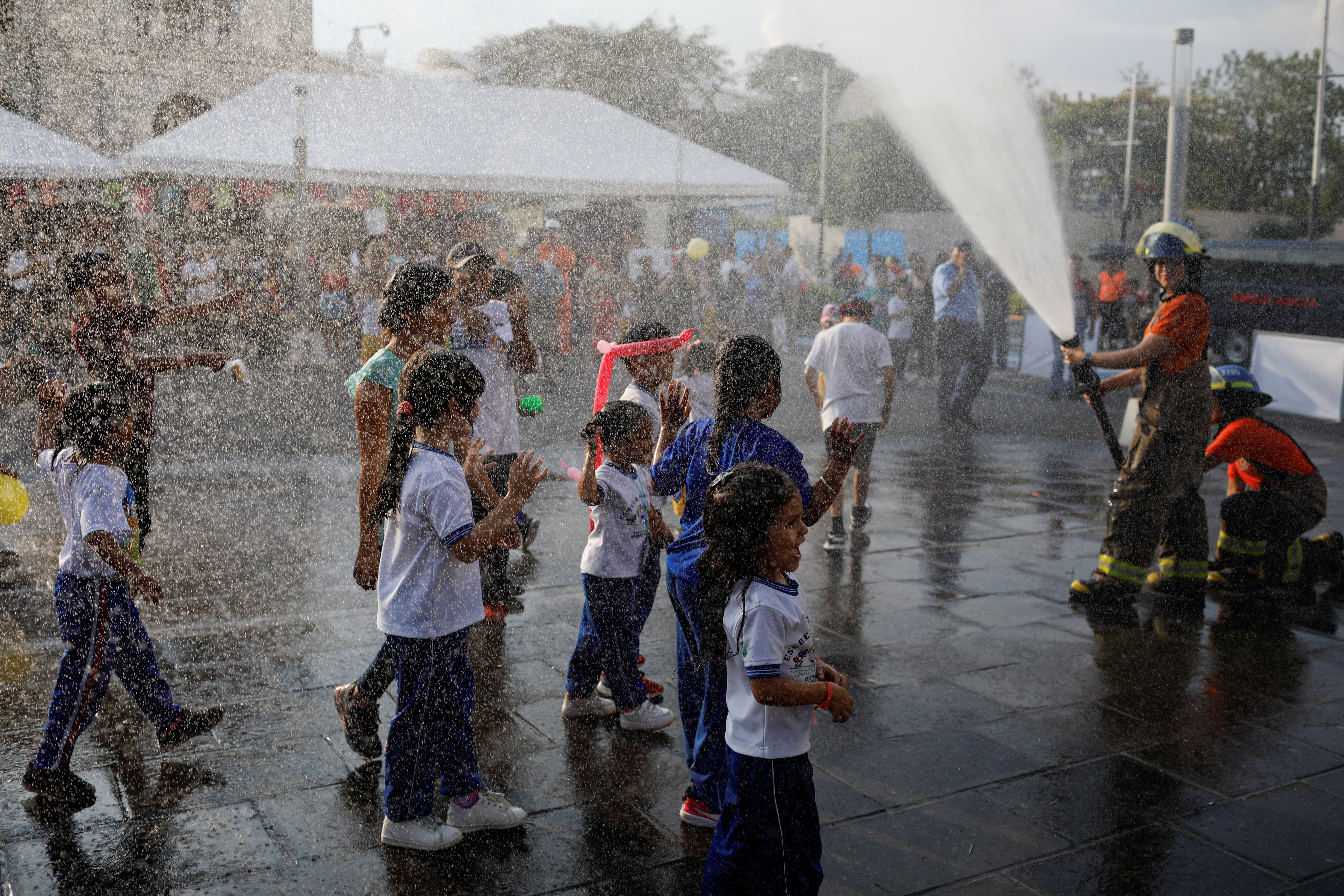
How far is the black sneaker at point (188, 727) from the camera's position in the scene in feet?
12.7

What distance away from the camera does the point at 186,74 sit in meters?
29.4

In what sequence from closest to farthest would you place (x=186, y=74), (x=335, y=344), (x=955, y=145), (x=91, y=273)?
(x=91, y=273) < (x=955, y=145) < (x=335, y=344) < (x=186, y=74)

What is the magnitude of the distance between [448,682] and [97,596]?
1.33 metres

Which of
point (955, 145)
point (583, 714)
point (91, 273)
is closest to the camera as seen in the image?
point (583, 714)

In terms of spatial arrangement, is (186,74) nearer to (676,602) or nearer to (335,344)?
(335,344)

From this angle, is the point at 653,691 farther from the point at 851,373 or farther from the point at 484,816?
the point at 851,373

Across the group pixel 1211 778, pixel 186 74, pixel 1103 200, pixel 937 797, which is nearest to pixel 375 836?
pixel 937 797

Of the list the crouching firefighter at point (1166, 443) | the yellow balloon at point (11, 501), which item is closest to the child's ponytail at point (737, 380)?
the crouching firefighter at point (1166, 443)

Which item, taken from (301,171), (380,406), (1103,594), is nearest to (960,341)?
(1103,594)

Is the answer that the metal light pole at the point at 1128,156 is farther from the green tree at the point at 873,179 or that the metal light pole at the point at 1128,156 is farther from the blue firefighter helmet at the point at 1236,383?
the blue firefighter helmet at the point at 1236,383

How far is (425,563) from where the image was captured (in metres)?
3.23

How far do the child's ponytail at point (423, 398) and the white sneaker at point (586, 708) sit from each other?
1368 mm

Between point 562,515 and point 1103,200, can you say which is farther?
point 1103,200

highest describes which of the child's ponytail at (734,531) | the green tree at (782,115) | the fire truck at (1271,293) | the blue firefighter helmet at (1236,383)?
the green tree at (782,115)
